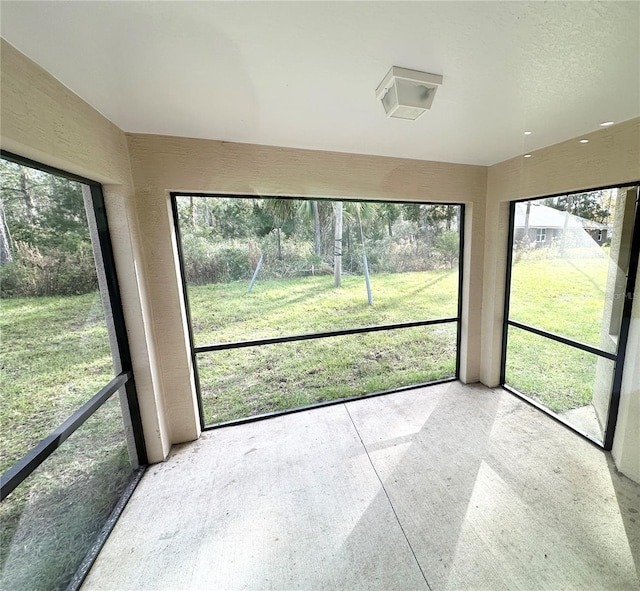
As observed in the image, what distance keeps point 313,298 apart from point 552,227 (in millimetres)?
2247

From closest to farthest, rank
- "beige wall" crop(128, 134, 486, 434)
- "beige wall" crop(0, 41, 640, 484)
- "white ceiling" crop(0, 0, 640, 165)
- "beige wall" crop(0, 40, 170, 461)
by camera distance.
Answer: "white ceiling" crop(0, 0, 640, 165), "beige wall" crop(0, 40, 170, 461), "beige wall" crop(0, 41, 640, 484), "beige wall" crop(128, 134, 486, 434)

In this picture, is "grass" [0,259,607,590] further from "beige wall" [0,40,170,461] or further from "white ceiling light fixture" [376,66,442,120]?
"white ceiling light fixture" [376,66,442,120]

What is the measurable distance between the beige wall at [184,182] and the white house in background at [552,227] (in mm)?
151

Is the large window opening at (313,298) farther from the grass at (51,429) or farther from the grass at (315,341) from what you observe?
the grass at (51,429)

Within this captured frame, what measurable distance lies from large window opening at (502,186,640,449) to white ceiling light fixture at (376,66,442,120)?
5.66 feet

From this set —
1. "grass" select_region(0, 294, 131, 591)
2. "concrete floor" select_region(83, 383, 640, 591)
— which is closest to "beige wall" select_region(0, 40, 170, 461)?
"grass" select_region(0, 294, 131, 591)

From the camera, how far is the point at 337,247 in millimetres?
2746

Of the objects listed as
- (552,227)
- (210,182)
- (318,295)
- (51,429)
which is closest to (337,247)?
(318,295)

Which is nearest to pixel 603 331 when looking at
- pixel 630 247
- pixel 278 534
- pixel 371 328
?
pixel 630 247

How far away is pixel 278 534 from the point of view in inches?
59.9

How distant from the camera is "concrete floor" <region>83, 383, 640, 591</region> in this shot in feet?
4.35

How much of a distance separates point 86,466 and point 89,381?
0.47 metres

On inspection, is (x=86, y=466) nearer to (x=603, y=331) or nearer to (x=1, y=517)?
(x=1, y=517)

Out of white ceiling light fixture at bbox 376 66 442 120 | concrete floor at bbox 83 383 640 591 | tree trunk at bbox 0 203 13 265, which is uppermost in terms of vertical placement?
white ceiling light fixture at bbox 376 66 442 120
